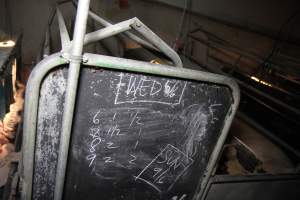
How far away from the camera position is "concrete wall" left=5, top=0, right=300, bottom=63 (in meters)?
3.81

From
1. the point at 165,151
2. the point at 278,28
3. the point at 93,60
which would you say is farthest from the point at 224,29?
the point at 93,60

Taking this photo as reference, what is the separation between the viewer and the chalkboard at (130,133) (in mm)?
1225

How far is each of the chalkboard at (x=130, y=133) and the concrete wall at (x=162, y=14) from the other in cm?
284

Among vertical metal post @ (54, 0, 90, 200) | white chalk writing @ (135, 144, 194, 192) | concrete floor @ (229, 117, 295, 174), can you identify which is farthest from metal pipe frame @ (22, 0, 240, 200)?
concrete floor @ (229, 117, 295, 174)

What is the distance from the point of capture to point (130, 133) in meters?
1.43

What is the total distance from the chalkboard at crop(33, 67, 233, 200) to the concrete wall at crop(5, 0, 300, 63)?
2842 mm

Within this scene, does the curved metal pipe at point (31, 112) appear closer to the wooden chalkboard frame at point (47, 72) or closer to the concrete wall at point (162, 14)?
the wooden chalkboard frame at point (47, 72)

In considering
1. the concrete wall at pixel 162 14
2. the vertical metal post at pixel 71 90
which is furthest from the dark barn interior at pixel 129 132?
the concrete wall at pixel 162 14

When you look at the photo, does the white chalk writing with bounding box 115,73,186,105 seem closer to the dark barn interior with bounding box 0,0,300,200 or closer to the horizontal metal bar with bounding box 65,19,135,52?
the dark barn interior with bounding box 0,0,300,200

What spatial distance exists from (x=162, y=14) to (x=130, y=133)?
4.53 meters

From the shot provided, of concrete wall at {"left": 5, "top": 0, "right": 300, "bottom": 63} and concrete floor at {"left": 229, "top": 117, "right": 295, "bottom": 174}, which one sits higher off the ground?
concrete wall at {"left": 5, "top": 0, "right": 300, "bottom": 63}

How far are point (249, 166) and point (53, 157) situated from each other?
2.06m

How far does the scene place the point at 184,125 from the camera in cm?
156

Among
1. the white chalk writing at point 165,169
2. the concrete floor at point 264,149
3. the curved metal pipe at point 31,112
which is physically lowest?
the concrete floor at point 264,149
